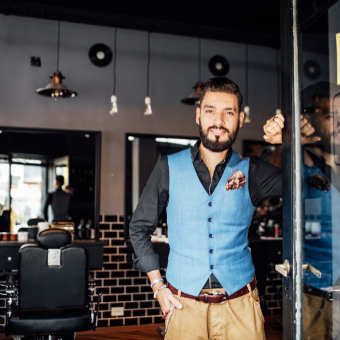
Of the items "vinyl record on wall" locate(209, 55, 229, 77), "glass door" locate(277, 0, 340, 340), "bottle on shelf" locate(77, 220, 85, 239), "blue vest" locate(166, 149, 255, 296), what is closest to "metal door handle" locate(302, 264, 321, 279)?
"glass door" locate(277, 0, 340, 340)

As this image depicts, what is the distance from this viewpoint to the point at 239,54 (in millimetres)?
5375

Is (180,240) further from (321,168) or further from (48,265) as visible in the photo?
(48,265)

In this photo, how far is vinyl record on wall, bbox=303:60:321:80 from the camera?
4.91 ft

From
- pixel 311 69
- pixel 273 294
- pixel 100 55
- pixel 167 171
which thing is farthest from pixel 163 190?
pixel 273 294

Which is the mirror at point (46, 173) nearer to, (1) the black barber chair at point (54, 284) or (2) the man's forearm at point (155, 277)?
(1) the black barber chair at point (54, 284)

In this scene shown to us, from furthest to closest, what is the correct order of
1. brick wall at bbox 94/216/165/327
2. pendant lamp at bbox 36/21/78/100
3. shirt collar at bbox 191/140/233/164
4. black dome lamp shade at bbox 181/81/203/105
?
brick wall at bbox 94/216/165/327 → black dome lamp shade at bbox 181/81/203/105 → pendant lamp at bbox 36/21/78/100 → shirt collar at bbox 191/140/233/164

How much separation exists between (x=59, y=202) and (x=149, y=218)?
9.88 feet

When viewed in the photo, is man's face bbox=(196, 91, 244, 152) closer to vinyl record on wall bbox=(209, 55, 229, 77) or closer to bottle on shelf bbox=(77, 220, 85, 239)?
bottle on shelf bbox=(77, 220, 85, 239)

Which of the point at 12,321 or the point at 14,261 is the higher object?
the point at 14,261

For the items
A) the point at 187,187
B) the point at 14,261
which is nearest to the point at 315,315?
the point at 187,187

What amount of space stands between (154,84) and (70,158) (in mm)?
1404

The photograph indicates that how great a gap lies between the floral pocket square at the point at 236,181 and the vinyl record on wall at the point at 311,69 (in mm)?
514

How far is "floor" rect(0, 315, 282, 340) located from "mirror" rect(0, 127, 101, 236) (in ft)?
3.85

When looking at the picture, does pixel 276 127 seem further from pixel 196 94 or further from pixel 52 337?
pixel 196 94
